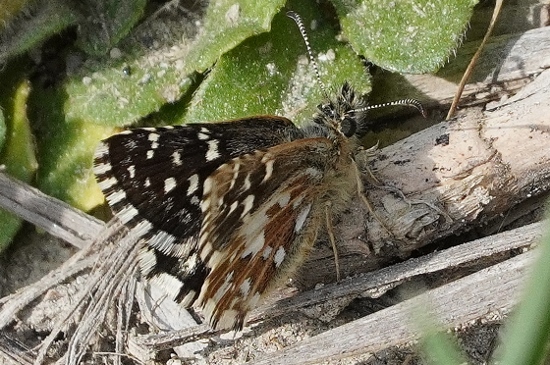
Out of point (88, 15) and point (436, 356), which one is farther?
point (88, 15)

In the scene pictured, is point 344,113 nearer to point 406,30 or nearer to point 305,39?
point 305,39

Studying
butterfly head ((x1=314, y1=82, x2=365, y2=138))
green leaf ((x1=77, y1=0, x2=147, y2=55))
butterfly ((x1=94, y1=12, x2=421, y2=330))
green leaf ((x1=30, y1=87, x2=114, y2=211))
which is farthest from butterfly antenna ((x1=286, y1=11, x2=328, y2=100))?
green leaf ((x1=30, y1=87, x2=114, y2=211))

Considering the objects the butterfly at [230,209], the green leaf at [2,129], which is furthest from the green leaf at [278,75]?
the green leaf at [2,129]

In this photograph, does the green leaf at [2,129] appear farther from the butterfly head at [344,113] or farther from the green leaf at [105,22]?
the butterfly head at [344,113]

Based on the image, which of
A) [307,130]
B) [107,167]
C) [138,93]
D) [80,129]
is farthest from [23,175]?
[307,130]

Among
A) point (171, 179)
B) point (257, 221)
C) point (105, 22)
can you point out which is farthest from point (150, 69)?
point (257, 221)

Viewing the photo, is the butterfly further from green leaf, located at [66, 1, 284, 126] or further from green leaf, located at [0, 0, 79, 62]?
green leaf, located at [0, 0, 79, 62]

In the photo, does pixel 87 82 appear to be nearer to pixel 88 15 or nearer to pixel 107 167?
pixel 88 15
